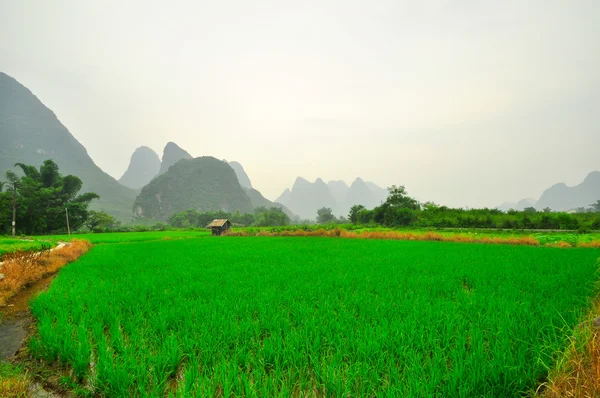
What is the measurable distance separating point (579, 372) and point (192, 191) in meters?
123

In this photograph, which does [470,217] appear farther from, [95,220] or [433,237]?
[95,220]

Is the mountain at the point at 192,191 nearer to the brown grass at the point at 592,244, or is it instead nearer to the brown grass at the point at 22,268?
the brown grass at the point at 22,268

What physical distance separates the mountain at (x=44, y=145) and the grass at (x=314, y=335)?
114m

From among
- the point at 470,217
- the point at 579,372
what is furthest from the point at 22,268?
the point at 470,217

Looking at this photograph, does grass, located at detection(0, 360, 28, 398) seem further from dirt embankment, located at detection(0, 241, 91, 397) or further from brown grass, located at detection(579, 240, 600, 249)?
brown grass, located at detection(579, 240, 600, 249)

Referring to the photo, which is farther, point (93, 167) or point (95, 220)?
point (93, 167)

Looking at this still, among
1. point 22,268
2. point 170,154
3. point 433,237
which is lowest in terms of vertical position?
point 433,237

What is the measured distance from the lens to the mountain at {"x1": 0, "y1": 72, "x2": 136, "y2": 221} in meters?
104

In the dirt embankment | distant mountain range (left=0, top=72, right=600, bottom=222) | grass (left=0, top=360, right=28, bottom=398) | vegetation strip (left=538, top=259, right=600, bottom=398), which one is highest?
distant mountain range (left=0, top=72, right=600, bottom=222)

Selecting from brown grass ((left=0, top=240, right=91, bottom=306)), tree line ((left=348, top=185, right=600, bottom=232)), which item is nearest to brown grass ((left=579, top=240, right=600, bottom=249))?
tree line ((left=348, top=185, right=600, bottom=232))

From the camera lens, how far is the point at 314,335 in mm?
3016

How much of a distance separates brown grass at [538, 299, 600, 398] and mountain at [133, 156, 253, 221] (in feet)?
373

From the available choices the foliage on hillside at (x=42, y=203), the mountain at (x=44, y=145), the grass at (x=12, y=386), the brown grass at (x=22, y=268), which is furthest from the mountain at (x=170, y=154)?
the grass at (x=12, y=386)

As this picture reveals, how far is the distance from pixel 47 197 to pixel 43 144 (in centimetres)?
12139
